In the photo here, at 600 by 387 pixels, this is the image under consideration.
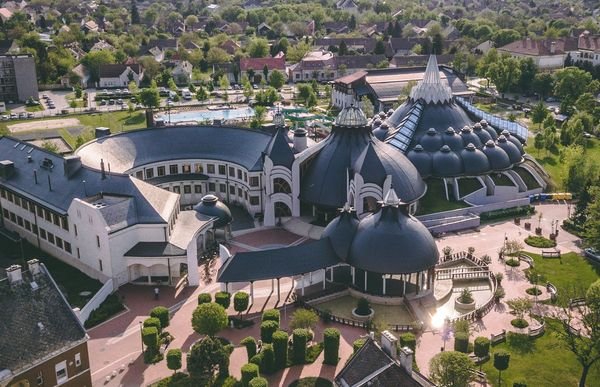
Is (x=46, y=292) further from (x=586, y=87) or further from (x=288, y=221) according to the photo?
(x=586, y=87)

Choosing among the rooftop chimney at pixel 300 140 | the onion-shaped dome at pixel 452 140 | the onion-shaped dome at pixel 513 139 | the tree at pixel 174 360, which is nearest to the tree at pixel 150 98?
the rooftop chimney at pixel 300 140

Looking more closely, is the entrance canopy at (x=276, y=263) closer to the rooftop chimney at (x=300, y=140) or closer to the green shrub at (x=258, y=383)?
the green shrub at (x=258, y=383)

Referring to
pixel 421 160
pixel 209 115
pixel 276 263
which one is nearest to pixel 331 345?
pixel 276 263

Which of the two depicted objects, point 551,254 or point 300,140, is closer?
point 551,254

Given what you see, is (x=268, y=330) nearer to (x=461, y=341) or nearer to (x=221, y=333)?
(x=221, y=333)

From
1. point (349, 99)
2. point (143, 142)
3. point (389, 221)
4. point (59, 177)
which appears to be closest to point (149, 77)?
point (349, 99)

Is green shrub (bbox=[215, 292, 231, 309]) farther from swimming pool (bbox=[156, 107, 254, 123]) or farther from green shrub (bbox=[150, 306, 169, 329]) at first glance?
swimming pool (bbox=[156, 107, 254, 123])

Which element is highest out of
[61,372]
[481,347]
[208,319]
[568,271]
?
[208,319]
